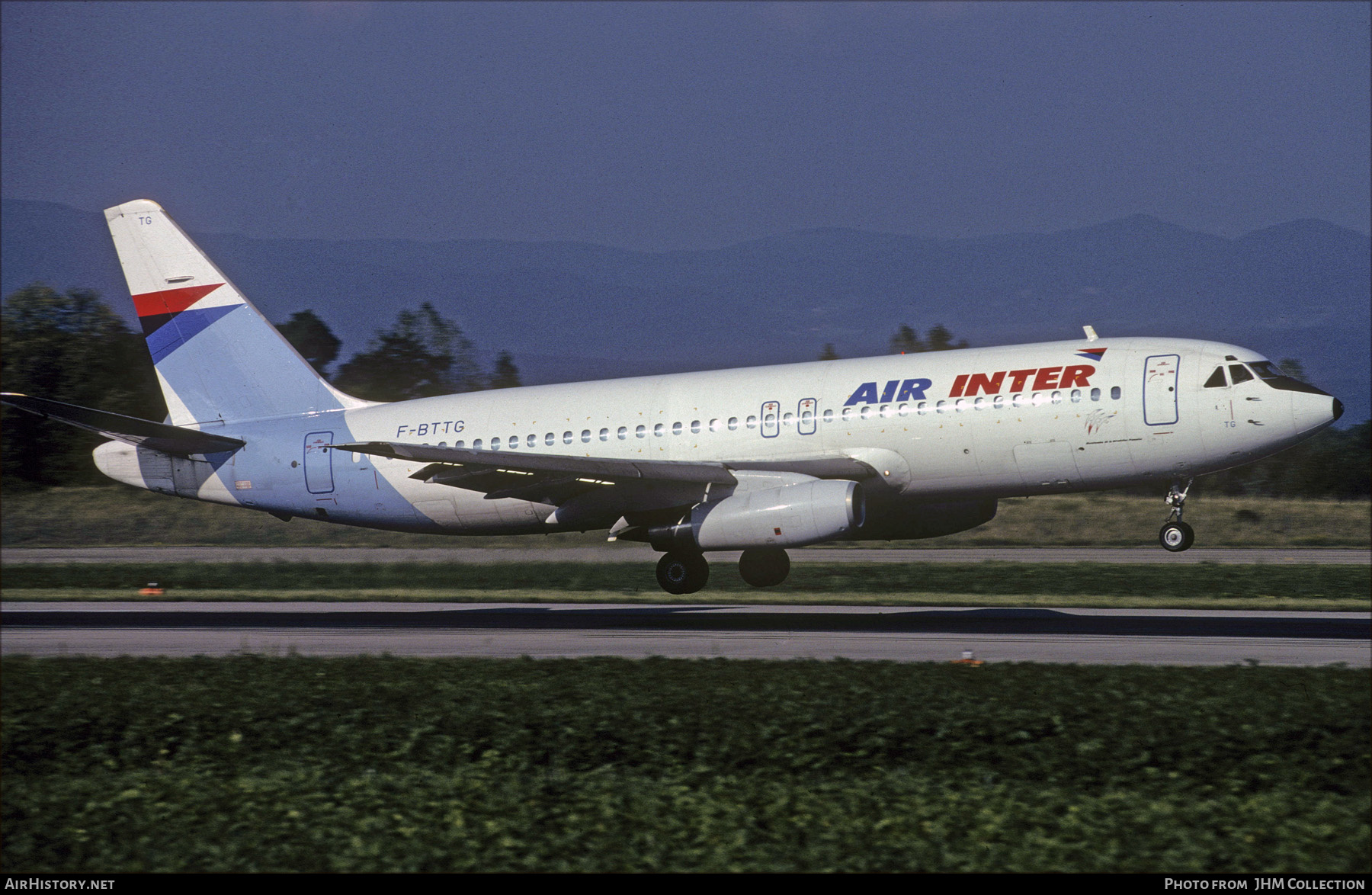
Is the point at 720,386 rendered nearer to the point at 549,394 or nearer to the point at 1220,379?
the point at 549,394

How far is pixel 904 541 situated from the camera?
4516 cm

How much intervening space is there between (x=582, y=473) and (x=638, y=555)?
6733 mm

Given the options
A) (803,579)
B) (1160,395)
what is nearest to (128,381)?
(803,579)

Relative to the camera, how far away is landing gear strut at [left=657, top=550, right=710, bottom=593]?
2573 centimetres

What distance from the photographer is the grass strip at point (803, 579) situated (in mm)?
26469

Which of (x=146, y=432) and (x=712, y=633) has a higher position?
(x=146, y=432)

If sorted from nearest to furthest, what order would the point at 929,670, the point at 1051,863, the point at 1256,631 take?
the point at 1051,863
the point at 929,670
the point at 1256,631

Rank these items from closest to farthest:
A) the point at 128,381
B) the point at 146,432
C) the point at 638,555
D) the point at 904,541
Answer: the point at 146,432 → the point at 638,555 → the point at 904,541 → the point at 128,381

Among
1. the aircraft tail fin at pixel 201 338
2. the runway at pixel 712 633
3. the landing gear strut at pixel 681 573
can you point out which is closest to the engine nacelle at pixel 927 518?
the runway at pixel 712 633

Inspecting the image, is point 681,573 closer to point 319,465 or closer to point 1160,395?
point 319,465

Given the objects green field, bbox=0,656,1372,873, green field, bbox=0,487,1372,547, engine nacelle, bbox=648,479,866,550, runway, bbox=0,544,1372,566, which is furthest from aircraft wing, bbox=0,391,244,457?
green field, bbox=0,487,1372,547

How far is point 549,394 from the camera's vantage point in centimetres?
2772

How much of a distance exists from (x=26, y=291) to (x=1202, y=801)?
6976 cm

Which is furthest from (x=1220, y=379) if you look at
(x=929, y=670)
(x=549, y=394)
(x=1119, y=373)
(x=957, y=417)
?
(x=549, y=394)
